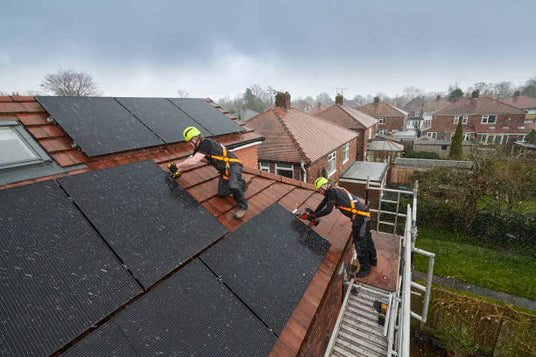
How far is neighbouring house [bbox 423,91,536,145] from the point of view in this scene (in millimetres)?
37938

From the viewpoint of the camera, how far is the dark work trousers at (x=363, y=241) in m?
4.61

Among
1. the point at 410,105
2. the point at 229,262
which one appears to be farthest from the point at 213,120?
the point at 410,105

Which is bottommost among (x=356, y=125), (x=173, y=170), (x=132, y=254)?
(x=356, y=125)

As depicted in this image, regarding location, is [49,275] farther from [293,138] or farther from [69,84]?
[69,84]

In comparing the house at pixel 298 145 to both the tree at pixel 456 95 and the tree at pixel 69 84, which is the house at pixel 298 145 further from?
the tree at pixel 456 95

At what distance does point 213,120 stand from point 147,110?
1713 mm

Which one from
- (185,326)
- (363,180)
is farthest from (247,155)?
(363,180)

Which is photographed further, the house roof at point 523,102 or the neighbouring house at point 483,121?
the house roof at point 523,102

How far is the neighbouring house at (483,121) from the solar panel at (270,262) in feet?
146

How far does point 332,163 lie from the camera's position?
691 inches

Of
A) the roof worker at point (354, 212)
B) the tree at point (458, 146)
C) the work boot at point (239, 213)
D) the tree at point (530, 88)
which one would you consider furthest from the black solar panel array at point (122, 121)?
the tree at point (530, 88)

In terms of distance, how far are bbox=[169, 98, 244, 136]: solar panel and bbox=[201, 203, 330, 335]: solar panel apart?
3.24 metres

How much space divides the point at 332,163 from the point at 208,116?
12694 mm

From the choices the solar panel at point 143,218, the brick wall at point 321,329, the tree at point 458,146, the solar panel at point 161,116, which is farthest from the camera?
the tree at point 458,146
